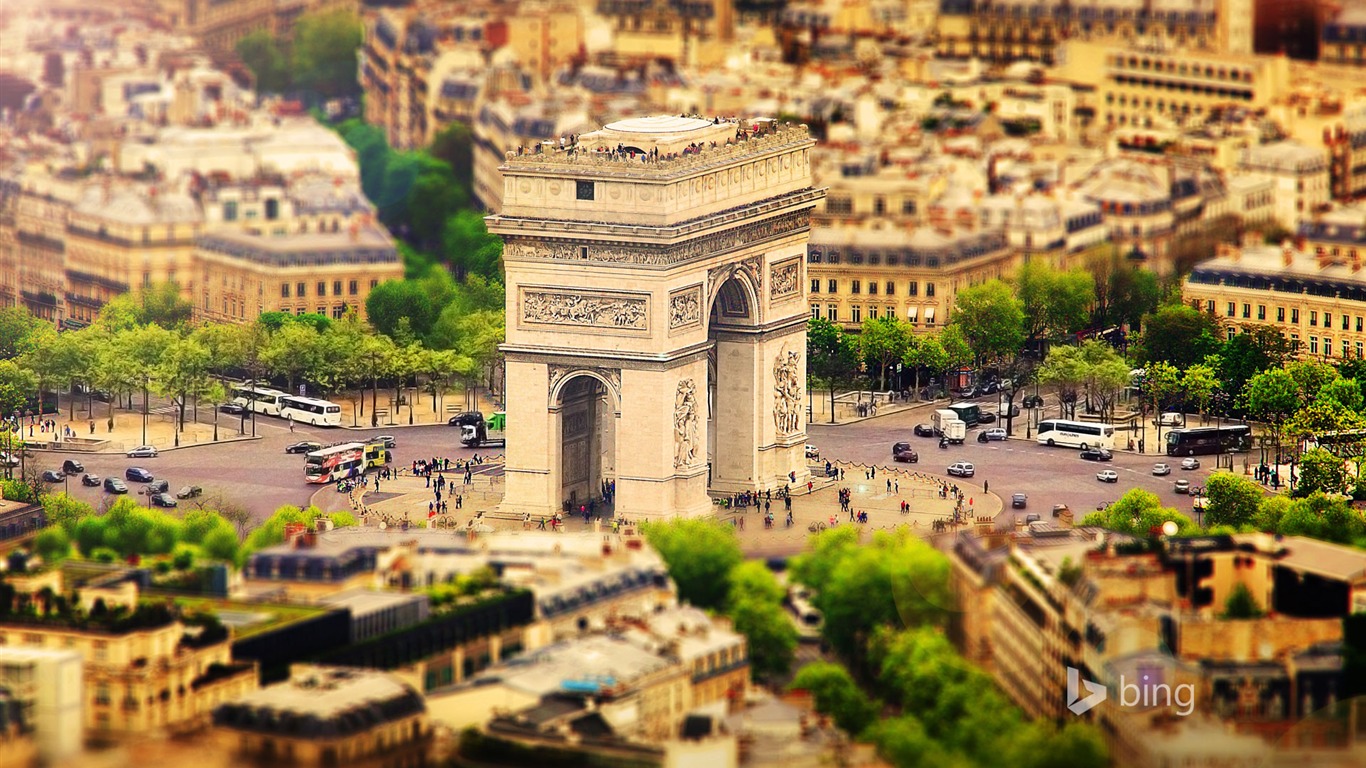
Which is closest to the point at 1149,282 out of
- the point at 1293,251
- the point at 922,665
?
the point at 1293,251

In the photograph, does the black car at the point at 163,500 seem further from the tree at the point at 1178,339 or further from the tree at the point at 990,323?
the tree at the point at 1178,339

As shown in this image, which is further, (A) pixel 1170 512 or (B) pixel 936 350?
(B) pixel 936 350

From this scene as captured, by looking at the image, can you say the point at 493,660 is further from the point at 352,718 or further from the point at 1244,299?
the point at 1244,299

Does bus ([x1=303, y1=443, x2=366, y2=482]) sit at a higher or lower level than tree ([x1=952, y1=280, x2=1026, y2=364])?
lower

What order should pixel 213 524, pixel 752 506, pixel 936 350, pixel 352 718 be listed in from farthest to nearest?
pixel 936 350, pixel 752 506, pixel 213 524, pixel 352 718

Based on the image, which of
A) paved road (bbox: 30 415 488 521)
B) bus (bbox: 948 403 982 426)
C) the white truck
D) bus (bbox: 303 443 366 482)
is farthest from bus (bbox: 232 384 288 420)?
bus (bbox: 948 403 982 426)

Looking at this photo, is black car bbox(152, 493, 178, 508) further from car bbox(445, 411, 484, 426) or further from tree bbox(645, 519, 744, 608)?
tree bbox(645, 519, 744, 608)

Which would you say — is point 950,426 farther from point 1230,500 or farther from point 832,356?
point 1230,500

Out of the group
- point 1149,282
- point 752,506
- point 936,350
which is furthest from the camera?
point 1149,282
